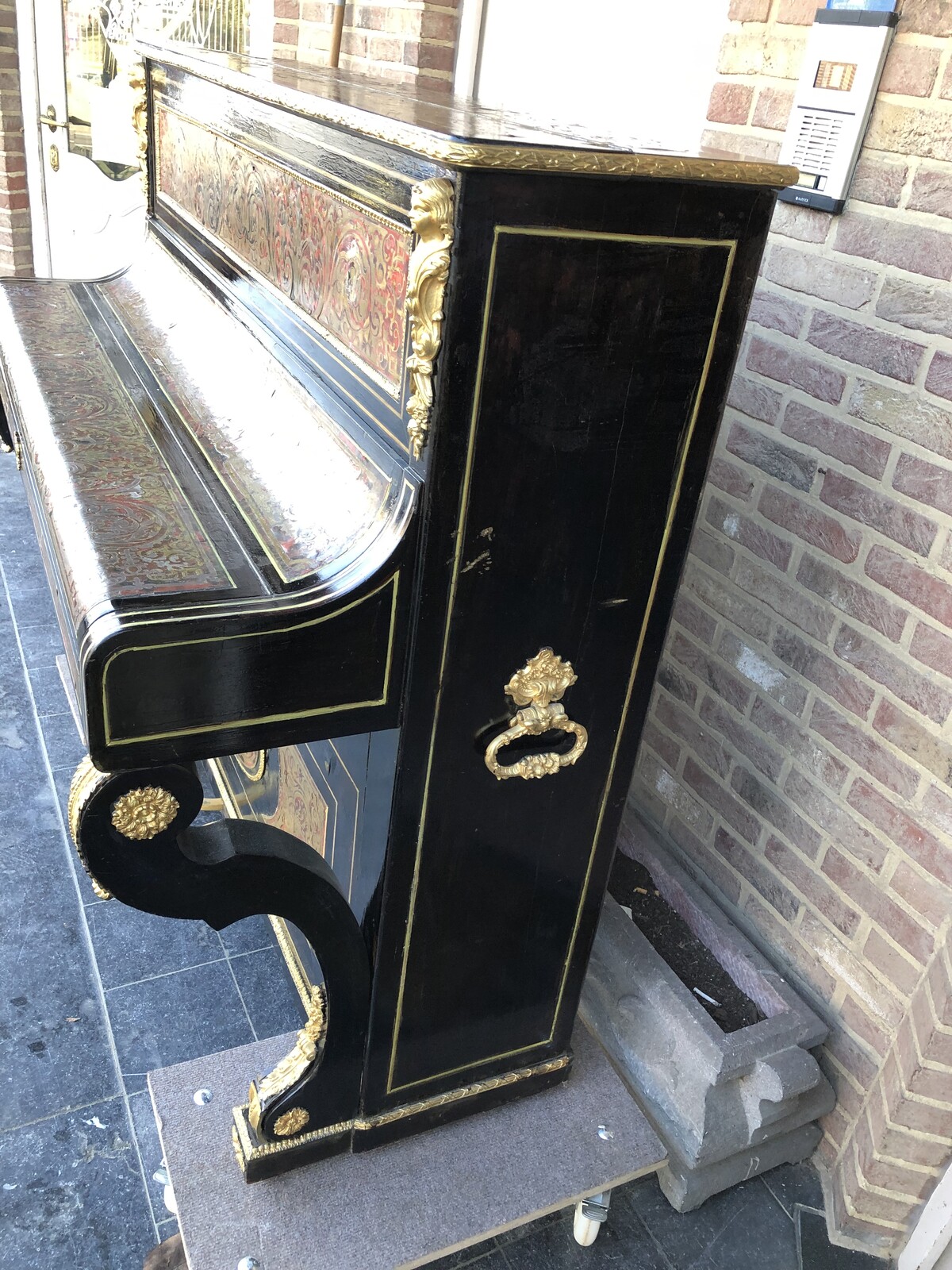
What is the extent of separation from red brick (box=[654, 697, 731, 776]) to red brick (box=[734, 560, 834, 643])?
28 centimetres

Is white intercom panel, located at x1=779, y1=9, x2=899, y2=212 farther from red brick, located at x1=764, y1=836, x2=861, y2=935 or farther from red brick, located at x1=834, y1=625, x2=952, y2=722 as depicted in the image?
red brick, located at x1=764, y1=836, x2=861, y2=935

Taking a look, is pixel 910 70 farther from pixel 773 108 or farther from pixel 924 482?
pixel 924 482

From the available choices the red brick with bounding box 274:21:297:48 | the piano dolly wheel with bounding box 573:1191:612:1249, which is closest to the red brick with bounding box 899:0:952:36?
the piano dolly wheel with bounding box 573:1191:612:1249

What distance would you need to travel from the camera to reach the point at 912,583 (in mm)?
1583

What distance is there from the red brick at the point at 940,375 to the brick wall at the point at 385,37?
1.37m

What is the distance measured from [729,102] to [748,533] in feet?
2.56

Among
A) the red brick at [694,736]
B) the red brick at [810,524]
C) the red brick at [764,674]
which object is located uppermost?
the red brick at [810,524]

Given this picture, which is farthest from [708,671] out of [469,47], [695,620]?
[469,47]

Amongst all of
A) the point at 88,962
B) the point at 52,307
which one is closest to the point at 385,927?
the point at 88,962

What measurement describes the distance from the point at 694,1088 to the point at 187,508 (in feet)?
4.24

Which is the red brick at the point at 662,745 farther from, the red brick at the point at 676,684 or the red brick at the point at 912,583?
the red brick at the point at 912,583

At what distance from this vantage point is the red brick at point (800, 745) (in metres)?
1.79

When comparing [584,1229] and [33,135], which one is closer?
[584,1229]

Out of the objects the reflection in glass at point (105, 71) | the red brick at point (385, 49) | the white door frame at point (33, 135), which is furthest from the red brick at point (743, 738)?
the white door frame at point (33, 135)
